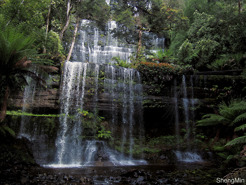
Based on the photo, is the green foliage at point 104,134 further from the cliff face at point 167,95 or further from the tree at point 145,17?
the tree at point 145,17

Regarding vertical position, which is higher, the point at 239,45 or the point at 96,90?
the point at 239,45

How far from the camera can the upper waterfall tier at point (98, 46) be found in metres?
15.6

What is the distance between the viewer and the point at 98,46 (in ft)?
55.8

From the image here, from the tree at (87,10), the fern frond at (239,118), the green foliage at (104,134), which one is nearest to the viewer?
the fern frond at (239,118)

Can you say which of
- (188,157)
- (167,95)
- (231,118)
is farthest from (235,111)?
(167,95)

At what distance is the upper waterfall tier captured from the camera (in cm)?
1565

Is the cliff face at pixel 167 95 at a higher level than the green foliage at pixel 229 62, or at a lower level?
lower

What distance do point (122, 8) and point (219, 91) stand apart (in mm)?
9540

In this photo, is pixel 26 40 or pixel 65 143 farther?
pixel 65 143

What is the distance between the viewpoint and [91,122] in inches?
373

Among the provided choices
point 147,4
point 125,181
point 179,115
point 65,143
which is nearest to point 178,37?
point 147,4

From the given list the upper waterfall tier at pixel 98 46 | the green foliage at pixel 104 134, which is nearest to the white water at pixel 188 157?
the green foliage at pixel 104 134

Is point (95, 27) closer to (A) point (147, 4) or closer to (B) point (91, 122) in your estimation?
(A) point (147, 4)

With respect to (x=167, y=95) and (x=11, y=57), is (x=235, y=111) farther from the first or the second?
(x=11, y=57)
